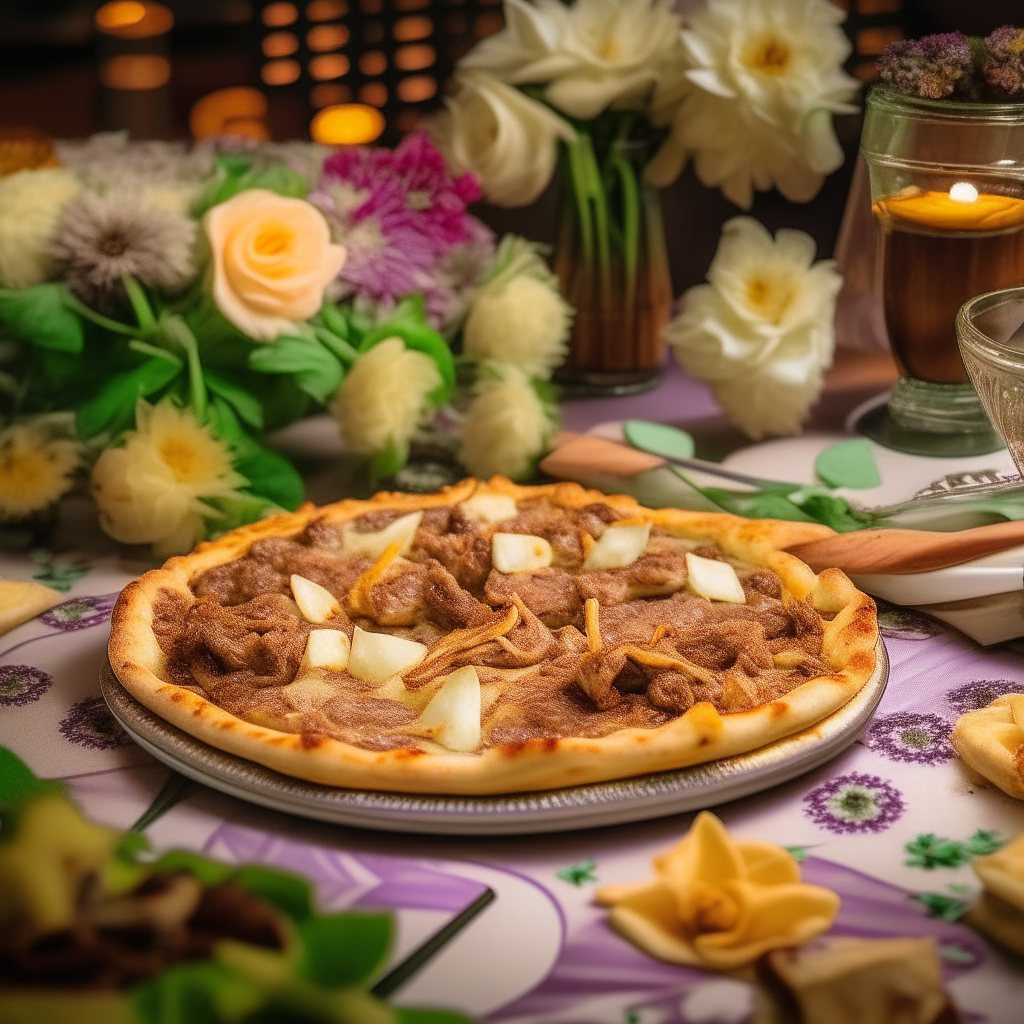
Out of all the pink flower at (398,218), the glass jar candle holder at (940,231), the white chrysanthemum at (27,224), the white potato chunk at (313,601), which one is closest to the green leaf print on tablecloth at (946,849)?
the white potato chunk at (313,601)

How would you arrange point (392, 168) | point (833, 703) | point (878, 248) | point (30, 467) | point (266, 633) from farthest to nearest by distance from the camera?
point (878, 248) < point (392, 168) < point (30, 467) < point (266, 633) < point (833, 703)

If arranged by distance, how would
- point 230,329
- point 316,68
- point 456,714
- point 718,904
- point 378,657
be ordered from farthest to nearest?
point 316,68 < point 230,329 < point 378,657 < point 456,714 < point 718,904

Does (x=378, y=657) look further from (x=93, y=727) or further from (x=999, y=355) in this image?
(x=999, y=355)

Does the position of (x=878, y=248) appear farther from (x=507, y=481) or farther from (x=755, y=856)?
(x=755, y=856)

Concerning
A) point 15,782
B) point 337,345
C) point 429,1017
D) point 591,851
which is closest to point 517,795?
point 591,851

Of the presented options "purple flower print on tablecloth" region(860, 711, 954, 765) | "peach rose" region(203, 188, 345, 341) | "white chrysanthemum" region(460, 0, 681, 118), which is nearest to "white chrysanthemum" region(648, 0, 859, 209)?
"white chrysanthemum" region(460, 0, 681, 118)

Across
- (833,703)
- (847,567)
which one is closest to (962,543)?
(847,567)

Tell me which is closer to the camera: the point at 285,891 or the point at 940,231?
the point at 285,891
